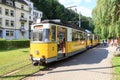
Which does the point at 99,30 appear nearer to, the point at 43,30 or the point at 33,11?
the point at 43,30

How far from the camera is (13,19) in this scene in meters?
66.2

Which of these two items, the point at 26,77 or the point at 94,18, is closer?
the point at 26,77

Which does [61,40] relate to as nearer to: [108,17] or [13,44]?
[108,17]

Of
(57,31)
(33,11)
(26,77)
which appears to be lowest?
(26,77)

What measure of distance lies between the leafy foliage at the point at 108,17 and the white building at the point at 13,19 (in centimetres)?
4208

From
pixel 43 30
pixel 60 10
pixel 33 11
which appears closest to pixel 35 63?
pixel 43 30

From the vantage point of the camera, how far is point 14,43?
38688 mm

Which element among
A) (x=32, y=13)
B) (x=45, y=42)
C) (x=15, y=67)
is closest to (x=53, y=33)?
(x=45, y=42)

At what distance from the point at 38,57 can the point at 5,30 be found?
46684mm

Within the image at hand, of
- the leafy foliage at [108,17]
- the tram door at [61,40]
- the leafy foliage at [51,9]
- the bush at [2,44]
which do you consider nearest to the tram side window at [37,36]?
the tram door at [61,40]

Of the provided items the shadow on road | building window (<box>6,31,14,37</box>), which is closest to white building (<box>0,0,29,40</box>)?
building window (<box>6,31,14,37</box>)

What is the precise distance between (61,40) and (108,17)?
403cm

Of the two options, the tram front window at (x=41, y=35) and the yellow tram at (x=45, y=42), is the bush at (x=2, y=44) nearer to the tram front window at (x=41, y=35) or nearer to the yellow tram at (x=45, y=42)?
the yellow tram at (x=45, y=42)

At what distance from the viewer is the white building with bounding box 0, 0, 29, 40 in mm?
61219
